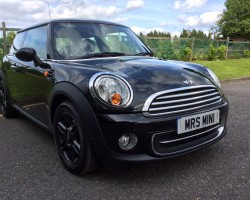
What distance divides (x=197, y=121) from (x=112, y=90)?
0.83 m

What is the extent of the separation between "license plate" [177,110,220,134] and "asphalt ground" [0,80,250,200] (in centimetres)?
46

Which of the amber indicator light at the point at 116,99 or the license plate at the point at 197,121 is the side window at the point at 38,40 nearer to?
the amber indicator light at the point at 116,99

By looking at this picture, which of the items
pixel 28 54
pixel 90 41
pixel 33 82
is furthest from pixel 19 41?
pixel 90 41

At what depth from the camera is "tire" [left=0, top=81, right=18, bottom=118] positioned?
5116 mm

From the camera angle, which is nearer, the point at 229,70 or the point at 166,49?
the point at 229,70

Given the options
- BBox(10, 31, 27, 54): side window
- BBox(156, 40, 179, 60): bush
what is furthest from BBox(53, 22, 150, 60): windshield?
BBox(156, 40, 179, 60): bush

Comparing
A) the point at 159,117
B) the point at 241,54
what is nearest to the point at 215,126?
the point at 159,117

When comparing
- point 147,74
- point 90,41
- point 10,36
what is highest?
point 10,36

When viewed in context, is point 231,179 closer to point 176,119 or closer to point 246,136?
point 176,119

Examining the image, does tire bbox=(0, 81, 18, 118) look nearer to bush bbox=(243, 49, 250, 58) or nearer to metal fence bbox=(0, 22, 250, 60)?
metal fence bbox=(0, 22, 250, 60)

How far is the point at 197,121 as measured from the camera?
284 centimetres

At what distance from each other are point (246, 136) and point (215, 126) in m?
1.21

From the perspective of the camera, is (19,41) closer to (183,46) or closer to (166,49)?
(166,49)

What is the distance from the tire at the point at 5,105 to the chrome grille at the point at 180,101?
10.4 ft
